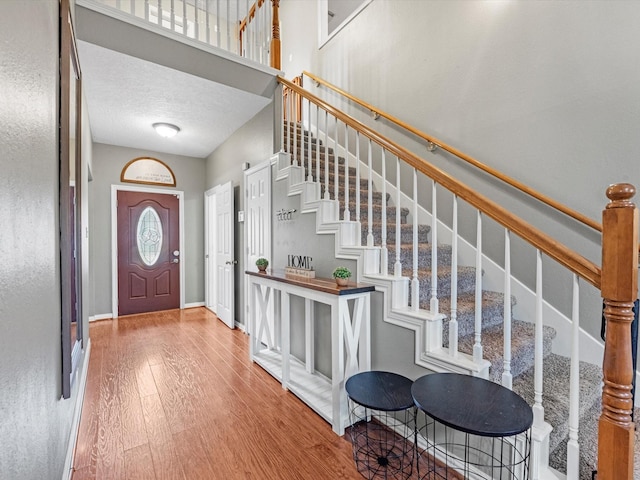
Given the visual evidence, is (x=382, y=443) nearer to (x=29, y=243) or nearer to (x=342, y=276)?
(x=342, y=276)

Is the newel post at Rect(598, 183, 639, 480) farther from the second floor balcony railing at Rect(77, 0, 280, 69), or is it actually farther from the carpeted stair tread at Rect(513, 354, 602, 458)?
the second floor balcony railing at Rect(77, 0, 280, 69)

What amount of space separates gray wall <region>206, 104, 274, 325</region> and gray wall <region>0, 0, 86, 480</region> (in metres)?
2.42

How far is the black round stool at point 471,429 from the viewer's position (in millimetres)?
1208

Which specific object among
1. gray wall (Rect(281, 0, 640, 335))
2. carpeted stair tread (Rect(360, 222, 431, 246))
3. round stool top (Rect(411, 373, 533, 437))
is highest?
gray wall (Rect(281, 0, 640, 335))

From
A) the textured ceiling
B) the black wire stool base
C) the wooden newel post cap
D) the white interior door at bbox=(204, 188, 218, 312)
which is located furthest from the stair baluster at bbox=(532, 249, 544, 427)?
the white interior door at bbox=(204, 188, 218, 312)

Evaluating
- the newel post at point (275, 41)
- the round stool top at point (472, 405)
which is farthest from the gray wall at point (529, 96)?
the round stool top at point (472, 405)

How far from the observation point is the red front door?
4.95 meters

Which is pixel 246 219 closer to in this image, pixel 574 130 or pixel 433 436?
pixel 433 436

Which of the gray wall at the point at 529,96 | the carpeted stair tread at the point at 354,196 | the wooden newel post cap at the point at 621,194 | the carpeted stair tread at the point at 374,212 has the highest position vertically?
the gray wall at the point at 529,96

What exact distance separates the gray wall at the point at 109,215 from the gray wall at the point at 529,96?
370 centimetres

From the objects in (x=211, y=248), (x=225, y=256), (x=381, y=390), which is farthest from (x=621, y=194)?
(x=211, y=248)

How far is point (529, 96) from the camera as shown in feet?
8.15

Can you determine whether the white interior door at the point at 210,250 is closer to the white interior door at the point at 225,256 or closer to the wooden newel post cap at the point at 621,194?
Answer: the white interior door at the point at 225,256

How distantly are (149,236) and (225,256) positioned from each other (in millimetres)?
1541
